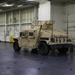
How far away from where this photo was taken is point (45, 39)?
13359 mm

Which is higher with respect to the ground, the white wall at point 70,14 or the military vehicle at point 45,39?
the white wall at point 70,14

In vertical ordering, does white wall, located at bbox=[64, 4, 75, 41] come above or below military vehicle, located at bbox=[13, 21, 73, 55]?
above

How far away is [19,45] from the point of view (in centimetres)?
1531

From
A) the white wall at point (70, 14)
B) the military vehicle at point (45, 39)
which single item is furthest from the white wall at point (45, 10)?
the military vehicle at point (45, 39)

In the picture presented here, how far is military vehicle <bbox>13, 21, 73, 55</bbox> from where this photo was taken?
1295cm

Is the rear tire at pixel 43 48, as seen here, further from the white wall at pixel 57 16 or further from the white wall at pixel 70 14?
the white wall at pixel 70 14

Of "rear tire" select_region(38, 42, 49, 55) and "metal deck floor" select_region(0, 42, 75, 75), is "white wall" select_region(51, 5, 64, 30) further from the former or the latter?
"metal deck floor" select_region(0, 42, 75, 75)

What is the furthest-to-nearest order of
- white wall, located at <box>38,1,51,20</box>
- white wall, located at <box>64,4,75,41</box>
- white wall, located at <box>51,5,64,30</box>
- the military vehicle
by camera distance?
white wall, located at <box>64,4,75,41</box> < white wall, located at <box>51,5,64,30</box> < white wall, located at <box>38,1,51,20</box> < the military vehicle

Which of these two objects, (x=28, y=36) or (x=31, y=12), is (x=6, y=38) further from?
(x=28, y=36)

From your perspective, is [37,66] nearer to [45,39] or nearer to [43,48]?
[43,48]

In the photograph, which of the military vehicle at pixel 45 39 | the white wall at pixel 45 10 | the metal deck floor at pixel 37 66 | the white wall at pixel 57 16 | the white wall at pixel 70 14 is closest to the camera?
the metal deck floor at pixel 37 66

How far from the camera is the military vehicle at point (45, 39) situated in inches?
510

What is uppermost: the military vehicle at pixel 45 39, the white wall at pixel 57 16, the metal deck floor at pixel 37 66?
the white wall at pixel 57 16

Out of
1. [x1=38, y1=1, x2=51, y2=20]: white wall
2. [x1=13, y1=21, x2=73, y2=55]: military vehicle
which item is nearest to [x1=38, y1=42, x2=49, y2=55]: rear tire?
[x1=13, y1=21, x2=73, y2=55]: military vehicle
